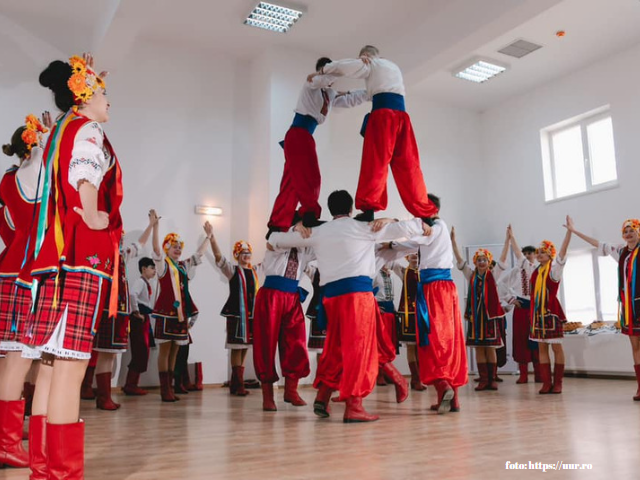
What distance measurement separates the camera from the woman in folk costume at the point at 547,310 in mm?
5363

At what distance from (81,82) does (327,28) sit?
17.2 ft

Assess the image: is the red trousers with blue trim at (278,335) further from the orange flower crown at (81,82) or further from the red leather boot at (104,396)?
the orange flower crown at (81,82)

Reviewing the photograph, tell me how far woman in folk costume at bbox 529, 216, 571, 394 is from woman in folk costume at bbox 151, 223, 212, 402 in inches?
132

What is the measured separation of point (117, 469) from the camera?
7.09 feet

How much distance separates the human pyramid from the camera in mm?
1810

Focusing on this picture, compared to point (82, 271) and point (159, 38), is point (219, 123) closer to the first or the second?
point (159, 38)

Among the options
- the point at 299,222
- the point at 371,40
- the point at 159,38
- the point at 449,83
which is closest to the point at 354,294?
the point at 299,222

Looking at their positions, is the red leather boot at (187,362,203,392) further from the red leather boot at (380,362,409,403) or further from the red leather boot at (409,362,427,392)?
the red leather boot at (380,362,409,403)

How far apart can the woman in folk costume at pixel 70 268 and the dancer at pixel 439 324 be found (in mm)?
2306

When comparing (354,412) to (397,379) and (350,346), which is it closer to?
(350,346)

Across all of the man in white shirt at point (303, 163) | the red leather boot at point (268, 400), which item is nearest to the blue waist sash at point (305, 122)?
the man in white shirt at point (303, 163)

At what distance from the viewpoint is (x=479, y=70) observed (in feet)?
27.3

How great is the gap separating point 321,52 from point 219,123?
5.28 feet

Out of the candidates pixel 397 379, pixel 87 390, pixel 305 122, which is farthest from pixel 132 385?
pixel 305 122
